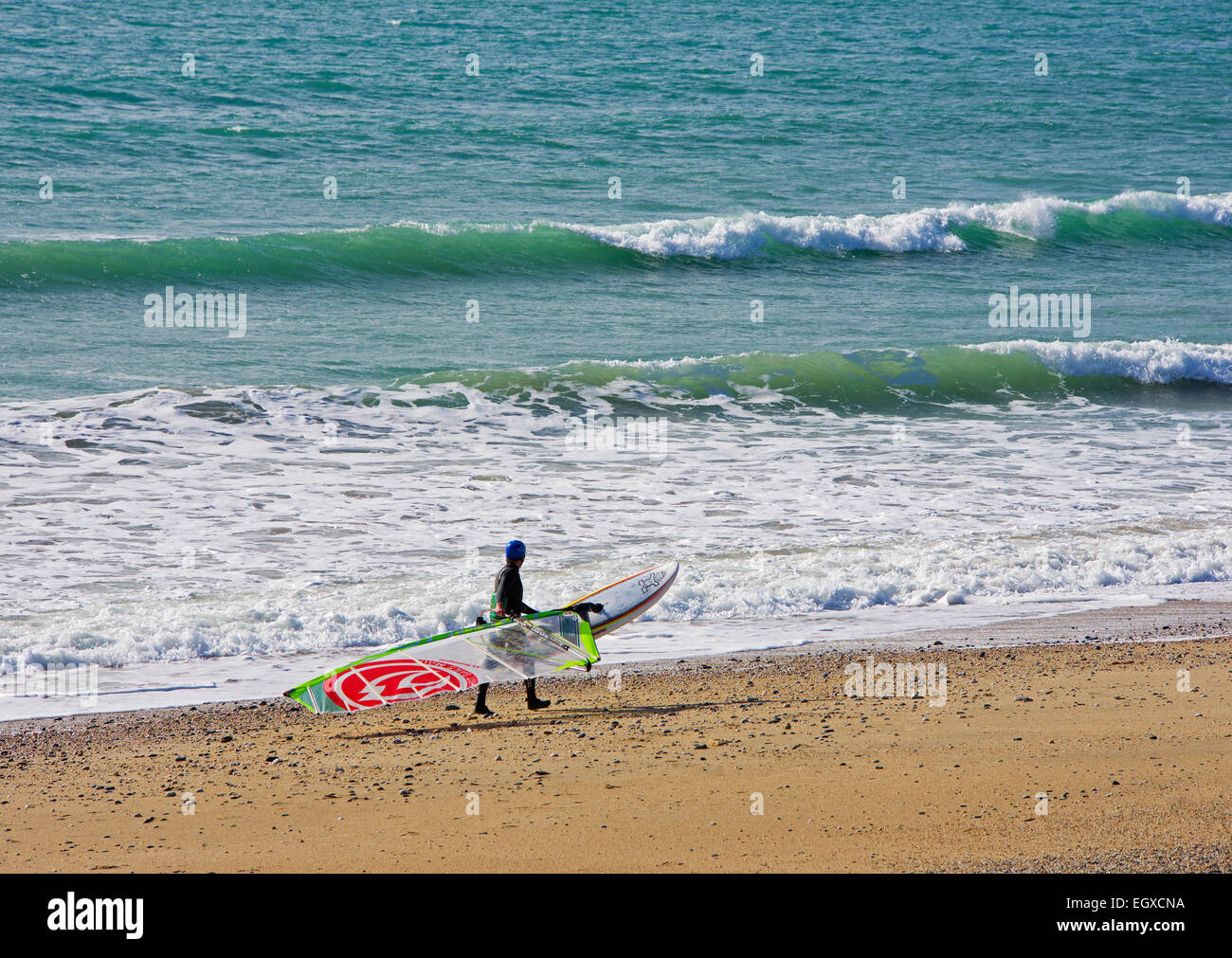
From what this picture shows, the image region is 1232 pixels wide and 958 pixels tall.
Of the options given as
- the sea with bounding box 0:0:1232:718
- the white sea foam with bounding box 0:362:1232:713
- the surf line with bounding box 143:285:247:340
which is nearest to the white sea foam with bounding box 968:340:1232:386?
the sea with bounding box 0:0:1232:718

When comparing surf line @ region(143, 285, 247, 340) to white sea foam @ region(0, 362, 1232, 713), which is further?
surf line @ region(143, 285, 247, 340)

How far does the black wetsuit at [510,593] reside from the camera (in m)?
7.31

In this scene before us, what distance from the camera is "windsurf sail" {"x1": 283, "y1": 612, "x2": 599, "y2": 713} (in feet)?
22.6

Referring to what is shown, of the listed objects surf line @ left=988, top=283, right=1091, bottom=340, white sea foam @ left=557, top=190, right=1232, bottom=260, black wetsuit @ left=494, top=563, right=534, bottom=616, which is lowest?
black wetsuit @ left=494, top=563, right=534, bottom=616

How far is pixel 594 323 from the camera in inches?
762

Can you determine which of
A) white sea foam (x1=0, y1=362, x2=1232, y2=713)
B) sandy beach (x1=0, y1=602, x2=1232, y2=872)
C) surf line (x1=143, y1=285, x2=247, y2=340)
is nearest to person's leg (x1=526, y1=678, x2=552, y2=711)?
sandy beach (x1=0, y1=602, x2=1232, y2=872)

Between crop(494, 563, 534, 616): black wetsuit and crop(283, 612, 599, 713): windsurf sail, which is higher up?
crop(494, 563, 534, 616): black wetsuit

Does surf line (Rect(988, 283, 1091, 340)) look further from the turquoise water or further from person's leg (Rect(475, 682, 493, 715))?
person's leg (Rect(475, 682, 493, 715))

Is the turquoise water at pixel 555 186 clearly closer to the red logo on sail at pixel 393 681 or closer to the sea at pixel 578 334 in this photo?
the sea at pixel 578 334

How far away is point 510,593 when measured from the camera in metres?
7.34

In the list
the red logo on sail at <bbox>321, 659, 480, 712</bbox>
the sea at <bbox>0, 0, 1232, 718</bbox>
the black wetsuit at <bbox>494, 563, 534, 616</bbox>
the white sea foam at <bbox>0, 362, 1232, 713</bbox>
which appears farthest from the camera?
the sea at <bbox>0, 0, 1232, 718</bbox>

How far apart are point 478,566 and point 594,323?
34.1 feet

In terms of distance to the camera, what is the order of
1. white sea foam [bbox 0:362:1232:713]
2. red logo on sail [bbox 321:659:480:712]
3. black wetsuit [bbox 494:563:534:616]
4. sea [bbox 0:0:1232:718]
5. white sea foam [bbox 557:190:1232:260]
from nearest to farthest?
red logo on sail [bbox 321:659:480:712] → black wetsuit [bbox 494:563:534:616] → white sea foam [bbox 0:362:1232:713] → sea [bbox 0:0:1232:718] → white sea foam [bbox 557:190:1232:260]

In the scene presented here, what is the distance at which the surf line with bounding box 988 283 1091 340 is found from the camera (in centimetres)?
2034
